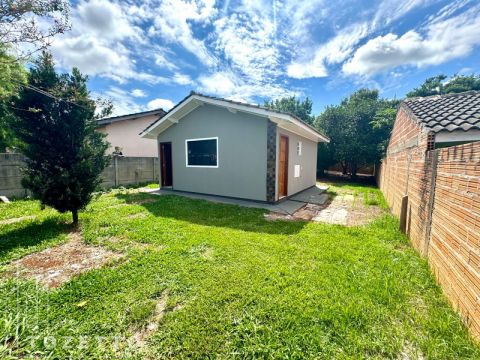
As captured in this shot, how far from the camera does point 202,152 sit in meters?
7.84

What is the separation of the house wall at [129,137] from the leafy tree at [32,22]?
8.13m

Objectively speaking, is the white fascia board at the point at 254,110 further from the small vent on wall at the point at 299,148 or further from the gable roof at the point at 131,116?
the gable roof at the point at 131,116

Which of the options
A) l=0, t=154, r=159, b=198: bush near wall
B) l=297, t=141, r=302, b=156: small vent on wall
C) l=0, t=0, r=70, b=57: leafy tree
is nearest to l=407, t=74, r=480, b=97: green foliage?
l=297, t=141, r=302, b=156: small vent on wall

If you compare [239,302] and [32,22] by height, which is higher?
[32,22]

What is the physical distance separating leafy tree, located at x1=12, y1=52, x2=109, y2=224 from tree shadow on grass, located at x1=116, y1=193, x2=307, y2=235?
192 cm

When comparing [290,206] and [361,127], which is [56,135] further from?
[361,127]

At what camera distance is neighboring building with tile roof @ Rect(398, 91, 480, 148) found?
130 inches

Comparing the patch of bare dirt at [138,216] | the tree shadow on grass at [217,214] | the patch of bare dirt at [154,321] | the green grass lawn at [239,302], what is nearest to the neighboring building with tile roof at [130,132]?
the tree shadow on grass at [217,214]

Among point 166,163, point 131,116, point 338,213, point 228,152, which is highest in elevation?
point 131,116

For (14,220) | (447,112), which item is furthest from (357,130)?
(14,220)

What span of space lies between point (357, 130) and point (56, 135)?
15.8 meters

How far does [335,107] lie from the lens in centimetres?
1512

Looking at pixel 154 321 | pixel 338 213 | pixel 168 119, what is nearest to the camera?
pixel 154 321

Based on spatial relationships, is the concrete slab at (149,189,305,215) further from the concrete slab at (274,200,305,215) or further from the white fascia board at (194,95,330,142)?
the white fascia board at (194,95,330,142)
